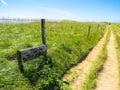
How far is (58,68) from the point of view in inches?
403

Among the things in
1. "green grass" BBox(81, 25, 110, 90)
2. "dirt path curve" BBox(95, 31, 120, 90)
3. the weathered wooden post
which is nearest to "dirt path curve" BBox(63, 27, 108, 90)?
"green grass" BBox(81, 25, 110, 90)

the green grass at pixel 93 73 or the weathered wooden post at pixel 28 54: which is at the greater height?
the weathered wooden post at pixel 28 54

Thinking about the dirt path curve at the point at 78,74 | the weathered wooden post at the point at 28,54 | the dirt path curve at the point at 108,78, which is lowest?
the dirt path curve at the point at 108,78

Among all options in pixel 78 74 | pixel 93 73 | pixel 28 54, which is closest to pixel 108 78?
pixel 93 73

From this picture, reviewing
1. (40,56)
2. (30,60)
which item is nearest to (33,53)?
(30,60)

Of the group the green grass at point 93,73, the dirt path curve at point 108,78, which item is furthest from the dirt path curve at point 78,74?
the dirt path curve at point 108,78

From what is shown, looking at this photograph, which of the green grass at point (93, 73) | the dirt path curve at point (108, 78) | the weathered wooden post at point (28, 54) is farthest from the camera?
the dirt path curve at point (108, 78)

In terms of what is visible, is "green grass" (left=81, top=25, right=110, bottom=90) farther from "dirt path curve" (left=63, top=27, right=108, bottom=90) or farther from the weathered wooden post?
the weathered wooden post

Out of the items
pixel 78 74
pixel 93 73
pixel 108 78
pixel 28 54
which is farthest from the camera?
pixel 93 73

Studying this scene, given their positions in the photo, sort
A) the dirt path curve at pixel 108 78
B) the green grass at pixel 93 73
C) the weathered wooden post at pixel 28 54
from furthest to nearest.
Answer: the dirt path curve at pixel 108 78
the green grass at pixel 93 73
the weathered wooden post at pixel 28 54

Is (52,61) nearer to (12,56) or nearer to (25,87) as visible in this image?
(12,56)

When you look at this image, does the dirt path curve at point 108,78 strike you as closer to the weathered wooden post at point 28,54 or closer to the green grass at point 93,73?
the green grass at point 93,73

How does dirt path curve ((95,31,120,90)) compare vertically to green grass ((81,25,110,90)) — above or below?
below

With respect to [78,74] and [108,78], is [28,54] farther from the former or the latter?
[108,78]
